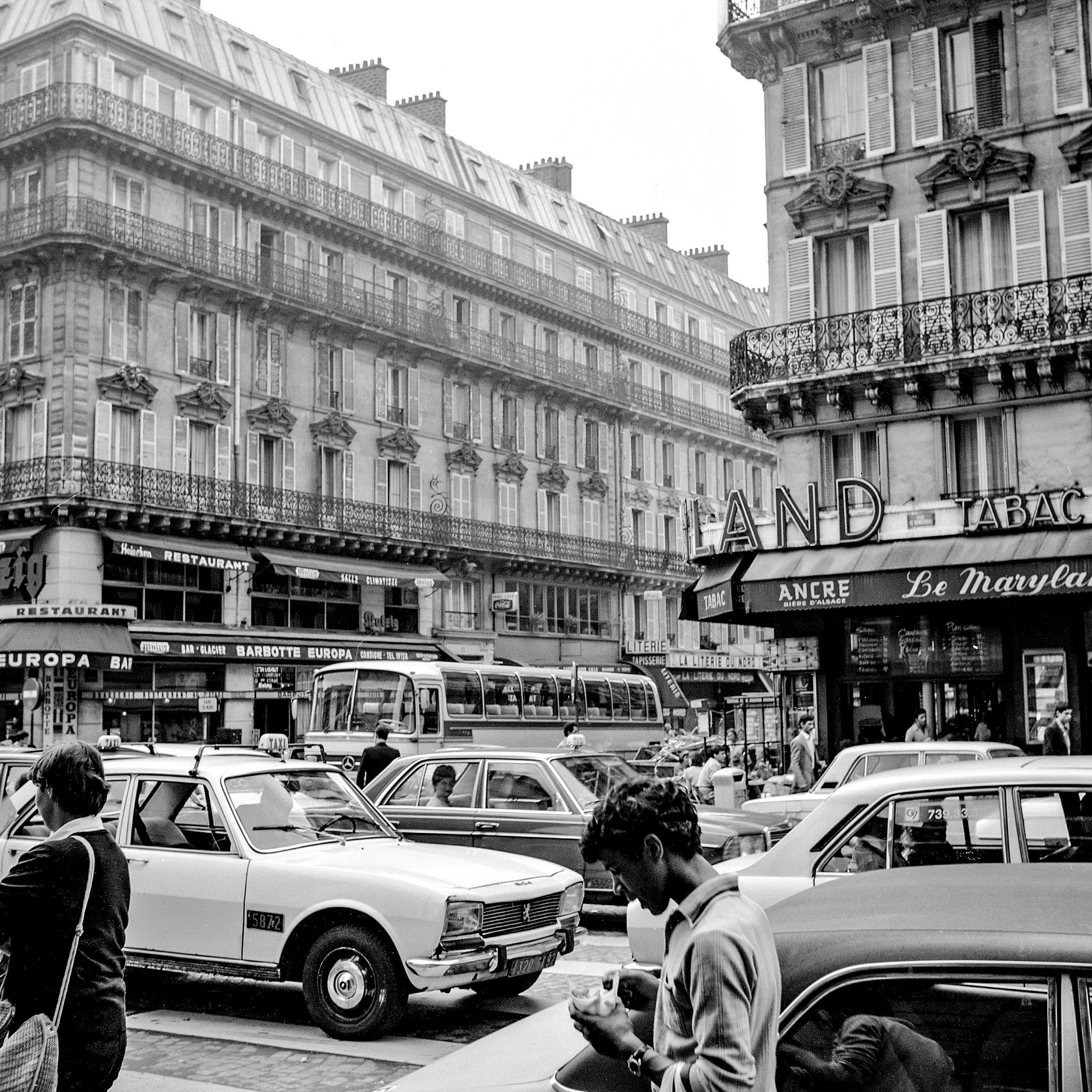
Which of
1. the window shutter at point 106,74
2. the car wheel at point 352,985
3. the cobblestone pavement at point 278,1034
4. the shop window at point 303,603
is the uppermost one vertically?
the window shutter at point 106,74

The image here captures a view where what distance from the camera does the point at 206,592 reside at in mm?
37250

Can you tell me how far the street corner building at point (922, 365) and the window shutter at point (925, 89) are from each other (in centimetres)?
4

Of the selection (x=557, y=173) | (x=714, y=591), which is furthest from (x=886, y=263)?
(x=557, y=173)

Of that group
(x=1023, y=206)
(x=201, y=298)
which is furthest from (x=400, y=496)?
(x=1023, y=206)

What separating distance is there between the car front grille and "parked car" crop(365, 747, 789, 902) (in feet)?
9.50

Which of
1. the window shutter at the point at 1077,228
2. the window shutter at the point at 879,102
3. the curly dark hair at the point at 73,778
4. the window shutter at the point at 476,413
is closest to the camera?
the curly dark hair at the point at 73,778

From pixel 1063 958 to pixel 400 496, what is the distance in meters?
41.4

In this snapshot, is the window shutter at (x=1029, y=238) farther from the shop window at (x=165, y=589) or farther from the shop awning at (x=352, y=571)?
the shop window at (x=165, y=589)

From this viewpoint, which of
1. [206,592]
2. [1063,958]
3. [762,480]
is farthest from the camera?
[762,480]

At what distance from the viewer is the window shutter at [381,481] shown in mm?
43000

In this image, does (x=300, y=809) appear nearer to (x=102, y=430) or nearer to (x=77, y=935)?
(x=77, y=935)

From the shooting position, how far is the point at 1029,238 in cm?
2303

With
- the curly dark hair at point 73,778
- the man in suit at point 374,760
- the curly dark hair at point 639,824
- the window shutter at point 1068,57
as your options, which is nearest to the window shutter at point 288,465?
the window shutter at point 1068,57

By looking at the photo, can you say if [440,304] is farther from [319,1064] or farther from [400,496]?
[319,1064]
